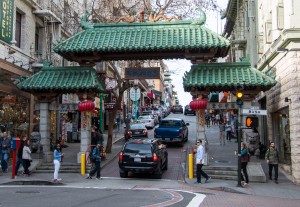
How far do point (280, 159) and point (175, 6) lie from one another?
39.2 feet

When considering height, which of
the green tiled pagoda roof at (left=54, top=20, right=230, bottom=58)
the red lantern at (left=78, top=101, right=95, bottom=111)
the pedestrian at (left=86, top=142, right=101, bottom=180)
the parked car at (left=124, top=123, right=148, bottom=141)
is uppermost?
the green tiled pagoda roof at (left=54, top=20, right=230, bottom=58)

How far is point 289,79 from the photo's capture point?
16.2 meters

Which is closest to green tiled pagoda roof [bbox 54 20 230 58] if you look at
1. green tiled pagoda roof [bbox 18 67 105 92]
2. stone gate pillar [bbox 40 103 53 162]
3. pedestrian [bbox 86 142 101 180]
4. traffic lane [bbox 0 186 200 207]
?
green tiled pagoda roof [bbox 18 67 105 92]

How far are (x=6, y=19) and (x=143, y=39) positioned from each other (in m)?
7.33

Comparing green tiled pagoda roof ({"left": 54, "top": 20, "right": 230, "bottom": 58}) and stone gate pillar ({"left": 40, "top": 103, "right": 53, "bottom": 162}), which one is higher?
green tiled pagoda roof ({"left": 54, "top": 20, "right": 230, "bottom": 58})

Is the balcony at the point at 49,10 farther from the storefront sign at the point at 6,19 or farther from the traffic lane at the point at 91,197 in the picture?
the traffic lane at the point at 91,197

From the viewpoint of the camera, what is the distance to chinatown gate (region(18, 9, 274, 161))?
56.6 feet

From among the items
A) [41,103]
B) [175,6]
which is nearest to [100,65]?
[175,6]

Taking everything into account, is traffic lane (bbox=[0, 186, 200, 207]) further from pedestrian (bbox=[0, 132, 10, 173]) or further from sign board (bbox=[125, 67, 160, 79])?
sign board (bbox=[125, 67, 160, 79])

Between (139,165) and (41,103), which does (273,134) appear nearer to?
(139,165)

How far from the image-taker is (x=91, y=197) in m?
11.8

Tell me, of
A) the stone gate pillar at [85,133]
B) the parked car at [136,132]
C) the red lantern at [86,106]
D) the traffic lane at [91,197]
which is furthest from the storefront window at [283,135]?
the parked car at [136,132]

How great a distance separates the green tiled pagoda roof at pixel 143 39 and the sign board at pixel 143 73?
1.32 m

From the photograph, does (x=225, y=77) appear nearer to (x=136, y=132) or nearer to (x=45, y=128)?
(x=45, y=128)
